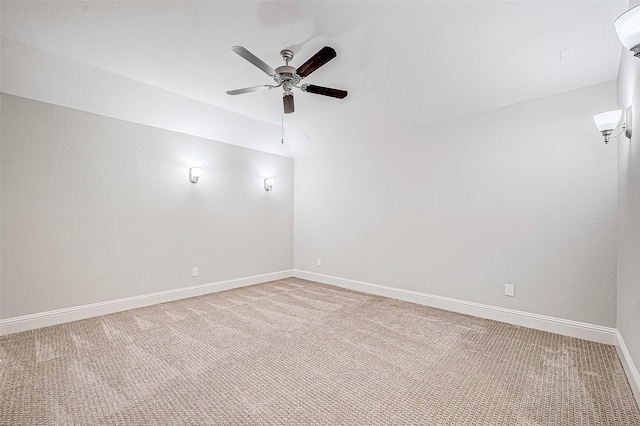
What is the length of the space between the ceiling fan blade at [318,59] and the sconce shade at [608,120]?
7.46ft

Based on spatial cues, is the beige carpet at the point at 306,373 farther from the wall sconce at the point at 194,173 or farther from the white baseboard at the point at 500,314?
the wall sconce at the point at 194,173

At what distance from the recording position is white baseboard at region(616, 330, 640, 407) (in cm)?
188

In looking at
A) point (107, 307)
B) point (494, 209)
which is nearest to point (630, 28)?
point (494, 209)

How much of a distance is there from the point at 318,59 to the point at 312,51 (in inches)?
22.2

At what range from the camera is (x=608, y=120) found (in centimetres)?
240

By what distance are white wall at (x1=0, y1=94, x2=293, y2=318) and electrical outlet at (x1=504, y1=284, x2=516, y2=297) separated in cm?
372

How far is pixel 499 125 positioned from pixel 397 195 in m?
1.52

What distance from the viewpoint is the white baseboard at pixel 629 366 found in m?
1.88

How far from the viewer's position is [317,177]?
5.42m

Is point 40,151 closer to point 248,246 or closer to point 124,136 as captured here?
point 124,136

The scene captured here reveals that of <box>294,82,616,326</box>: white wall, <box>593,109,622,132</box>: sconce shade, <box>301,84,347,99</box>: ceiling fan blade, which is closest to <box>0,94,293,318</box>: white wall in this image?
<box>294,82,616,326</box>: white wall

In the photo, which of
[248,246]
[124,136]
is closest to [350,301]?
[248,246]

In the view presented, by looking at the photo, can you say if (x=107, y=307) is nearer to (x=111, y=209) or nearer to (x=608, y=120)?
(x=111, y=209)

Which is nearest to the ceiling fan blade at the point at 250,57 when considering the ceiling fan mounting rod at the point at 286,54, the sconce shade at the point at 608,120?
the ceiling fan mounting rod at the point at 286,54
